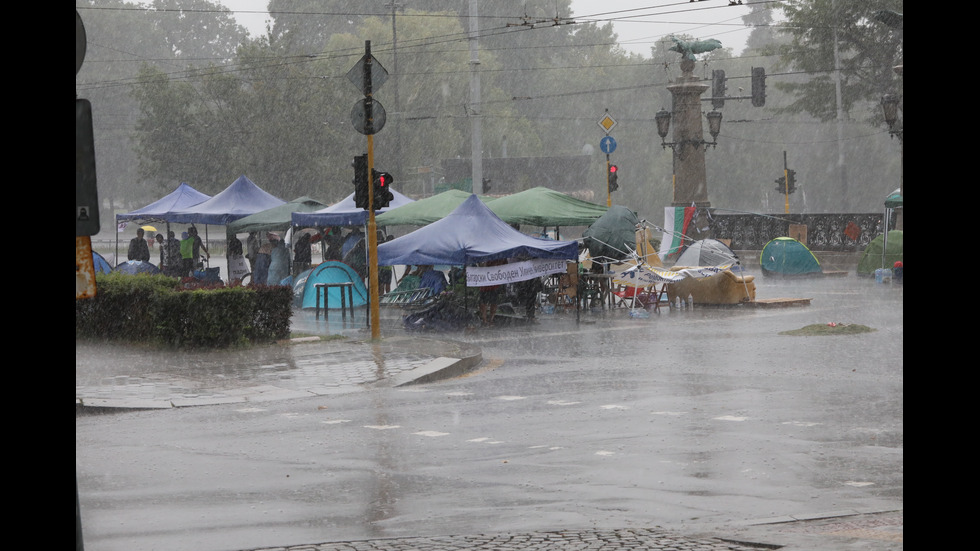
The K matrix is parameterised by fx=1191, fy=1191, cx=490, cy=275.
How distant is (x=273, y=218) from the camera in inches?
1135

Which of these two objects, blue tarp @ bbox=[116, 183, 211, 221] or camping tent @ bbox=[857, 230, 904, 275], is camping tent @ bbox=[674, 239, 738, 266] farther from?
blue tarp @ bbox=[116, 183, 211, 221]

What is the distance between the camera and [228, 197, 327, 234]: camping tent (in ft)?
94.3

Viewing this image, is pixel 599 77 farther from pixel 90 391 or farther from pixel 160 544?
pixel 160 544

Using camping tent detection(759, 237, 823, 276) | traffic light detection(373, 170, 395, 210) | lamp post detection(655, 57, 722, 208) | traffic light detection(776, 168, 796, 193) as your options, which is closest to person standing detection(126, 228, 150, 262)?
traffic light detection(373, 170, 395, 210)

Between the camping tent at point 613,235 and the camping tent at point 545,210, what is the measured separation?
0.84 metres

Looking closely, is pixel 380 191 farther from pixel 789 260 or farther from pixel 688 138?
pixel 688 138

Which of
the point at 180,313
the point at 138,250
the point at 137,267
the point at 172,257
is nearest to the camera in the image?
the point at 180,313

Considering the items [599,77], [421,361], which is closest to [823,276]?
[421,361]

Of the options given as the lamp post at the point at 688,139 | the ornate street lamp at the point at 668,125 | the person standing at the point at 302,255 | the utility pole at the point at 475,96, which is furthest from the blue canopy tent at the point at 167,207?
the lamp post at the point at 688,139

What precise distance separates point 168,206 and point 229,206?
93.4 inches

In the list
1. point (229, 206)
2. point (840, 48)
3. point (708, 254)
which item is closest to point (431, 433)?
point (708, 254)

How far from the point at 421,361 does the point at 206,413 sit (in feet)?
14.2

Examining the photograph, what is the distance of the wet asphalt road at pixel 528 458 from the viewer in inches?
288
